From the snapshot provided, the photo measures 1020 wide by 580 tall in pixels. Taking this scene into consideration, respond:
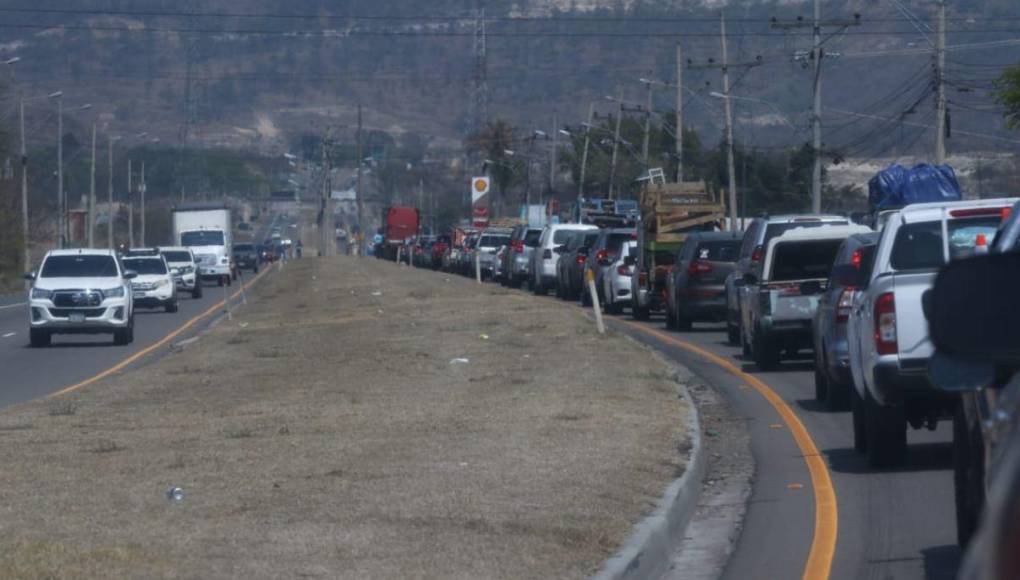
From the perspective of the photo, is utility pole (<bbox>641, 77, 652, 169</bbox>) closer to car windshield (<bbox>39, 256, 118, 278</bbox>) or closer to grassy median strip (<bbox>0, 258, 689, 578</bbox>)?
car windshield (<bbox>39, 256, 118, 278</bbox>)

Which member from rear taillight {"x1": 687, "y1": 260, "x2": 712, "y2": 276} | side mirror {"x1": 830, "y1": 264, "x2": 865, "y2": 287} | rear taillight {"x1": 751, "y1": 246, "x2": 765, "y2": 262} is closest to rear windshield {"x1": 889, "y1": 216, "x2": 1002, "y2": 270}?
side mirror {"x1": 830, "y1": 264, "x2": 865, "y2": 287}

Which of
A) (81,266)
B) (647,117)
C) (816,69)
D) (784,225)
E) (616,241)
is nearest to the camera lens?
(784,225)

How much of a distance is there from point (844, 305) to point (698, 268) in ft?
47.6

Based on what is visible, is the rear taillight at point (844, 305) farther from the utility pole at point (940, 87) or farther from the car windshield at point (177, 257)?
the car windshield at point (177, 257)

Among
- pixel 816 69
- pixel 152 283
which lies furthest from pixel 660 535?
pixel 816 69

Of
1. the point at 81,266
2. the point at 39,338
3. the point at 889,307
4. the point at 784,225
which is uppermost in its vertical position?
the point at 784,225

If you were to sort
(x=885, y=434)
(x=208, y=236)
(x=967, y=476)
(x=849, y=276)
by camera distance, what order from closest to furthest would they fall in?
(x=967, y=476)
(x=885, y=434)
(x=849, y=276)
(x=208, y=236)

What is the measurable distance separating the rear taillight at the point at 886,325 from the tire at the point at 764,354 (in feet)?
30.7

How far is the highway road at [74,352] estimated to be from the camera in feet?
77.4

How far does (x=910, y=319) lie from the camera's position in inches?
475

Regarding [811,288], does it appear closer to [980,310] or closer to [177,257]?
[980,310]

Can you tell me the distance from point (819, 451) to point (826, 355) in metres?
2.12

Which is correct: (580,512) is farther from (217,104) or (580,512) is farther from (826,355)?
(217,104)

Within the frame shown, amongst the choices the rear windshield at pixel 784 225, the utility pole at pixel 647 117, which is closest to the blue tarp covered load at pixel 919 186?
the rear windshield at pixel 784 225
